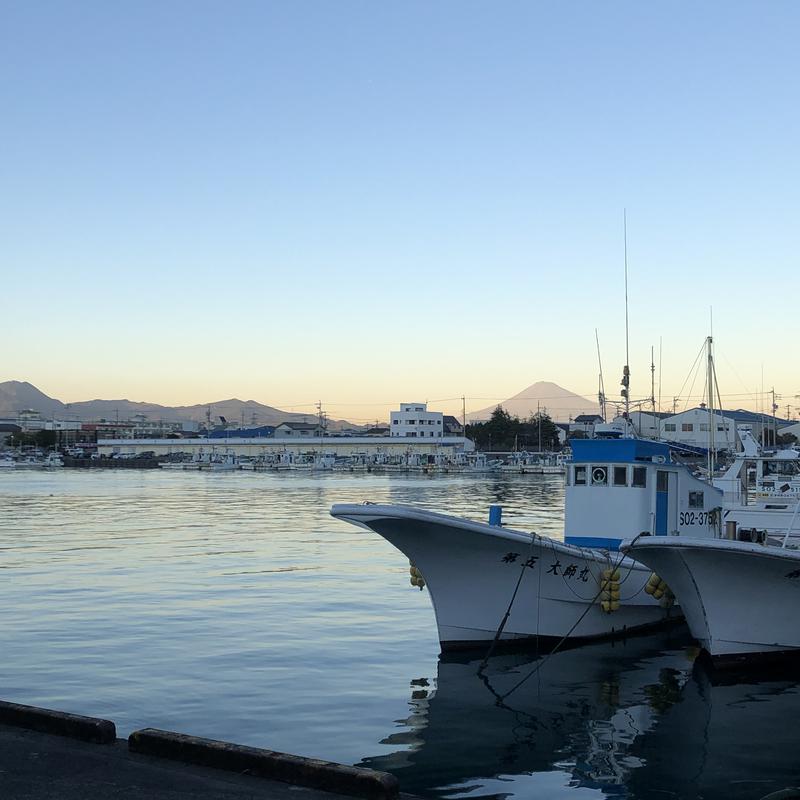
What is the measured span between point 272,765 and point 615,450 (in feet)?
52.0

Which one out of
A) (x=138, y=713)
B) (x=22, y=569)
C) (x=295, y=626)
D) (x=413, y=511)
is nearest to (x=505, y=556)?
(x=413, y=511)

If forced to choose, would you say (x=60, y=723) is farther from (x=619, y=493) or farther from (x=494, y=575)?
(x=619, y=493)

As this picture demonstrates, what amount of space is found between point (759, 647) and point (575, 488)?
6.15 metres

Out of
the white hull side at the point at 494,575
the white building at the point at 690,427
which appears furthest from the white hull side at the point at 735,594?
the white building at the point at 690,427

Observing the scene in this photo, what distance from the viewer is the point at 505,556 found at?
66.1 ft

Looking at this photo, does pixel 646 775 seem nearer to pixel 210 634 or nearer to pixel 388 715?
pixel 388 715

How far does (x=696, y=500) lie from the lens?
83.1 ft

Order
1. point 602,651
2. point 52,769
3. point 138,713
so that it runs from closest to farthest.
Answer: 1. point 52,769
2. point 138,713
3. point 602,651

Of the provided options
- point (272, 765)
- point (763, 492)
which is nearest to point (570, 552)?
point (272, 765)

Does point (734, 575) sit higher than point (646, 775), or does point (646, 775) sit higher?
point (734, 575)

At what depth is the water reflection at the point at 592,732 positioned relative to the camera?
12977 mm

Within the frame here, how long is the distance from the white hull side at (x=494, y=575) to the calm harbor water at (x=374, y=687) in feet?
2.39

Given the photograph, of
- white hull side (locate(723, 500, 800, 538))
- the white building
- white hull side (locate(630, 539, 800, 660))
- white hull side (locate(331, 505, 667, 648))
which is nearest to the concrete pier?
white hull side (locate(331, 505, 667, 648))

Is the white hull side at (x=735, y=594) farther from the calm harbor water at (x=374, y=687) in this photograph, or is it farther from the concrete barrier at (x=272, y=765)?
the concrete barrier at (x=272, y=765)
